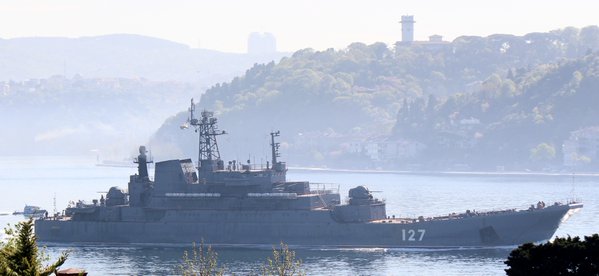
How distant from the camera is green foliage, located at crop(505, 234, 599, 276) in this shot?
43906 millimetres

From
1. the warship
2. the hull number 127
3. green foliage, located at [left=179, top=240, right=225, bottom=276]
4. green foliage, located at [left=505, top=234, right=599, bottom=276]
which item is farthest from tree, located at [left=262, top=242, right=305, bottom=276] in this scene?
the hull number 127

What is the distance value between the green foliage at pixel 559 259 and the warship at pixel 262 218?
44.1 m

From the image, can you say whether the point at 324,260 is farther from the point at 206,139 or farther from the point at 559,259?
the point at 559,259

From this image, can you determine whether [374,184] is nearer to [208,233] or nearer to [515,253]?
[208,233]

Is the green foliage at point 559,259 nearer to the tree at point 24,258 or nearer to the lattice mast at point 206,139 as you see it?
the tree at point 24,258

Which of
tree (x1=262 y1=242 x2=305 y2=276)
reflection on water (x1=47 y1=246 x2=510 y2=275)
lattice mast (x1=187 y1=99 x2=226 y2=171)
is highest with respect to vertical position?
lattice mast (x1=187 y1=99 x2=226 y2=171)

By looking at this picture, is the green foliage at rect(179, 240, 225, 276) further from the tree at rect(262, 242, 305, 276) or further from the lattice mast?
the lattice mast

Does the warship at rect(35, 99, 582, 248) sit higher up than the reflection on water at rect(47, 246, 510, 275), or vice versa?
the warship at rect(35, 99, 582, 248)

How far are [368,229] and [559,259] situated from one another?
44846 mm

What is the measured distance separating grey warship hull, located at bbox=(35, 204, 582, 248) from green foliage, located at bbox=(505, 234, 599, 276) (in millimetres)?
44164

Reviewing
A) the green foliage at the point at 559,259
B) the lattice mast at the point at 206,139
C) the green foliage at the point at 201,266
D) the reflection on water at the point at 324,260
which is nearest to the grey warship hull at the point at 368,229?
the reflection on water at the point at 324,260

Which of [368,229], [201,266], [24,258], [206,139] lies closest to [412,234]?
[368,229]

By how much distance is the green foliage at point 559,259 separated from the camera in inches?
1729

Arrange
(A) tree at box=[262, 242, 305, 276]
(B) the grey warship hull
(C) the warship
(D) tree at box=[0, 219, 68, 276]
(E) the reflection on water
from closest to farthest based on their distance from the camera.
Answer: (D) tree at box=[0, 219, 68, 276], (A) tree at box=[262, 242, 305, 276], (E) the reflection on water, (B) the grey warship hull, (C) the warship
